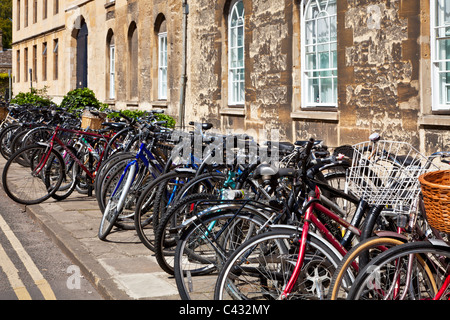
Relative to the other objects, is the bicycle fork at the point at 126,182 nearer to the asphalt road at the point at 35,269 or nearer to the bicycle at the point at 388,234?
the asphalt road at the point at 35,269

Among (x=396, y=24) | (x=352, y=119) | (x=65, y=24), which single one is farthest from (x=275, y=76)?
(x=65, y=24)

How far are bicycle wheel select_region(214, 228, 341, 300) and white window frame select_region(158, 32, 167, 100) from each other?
46.8ft

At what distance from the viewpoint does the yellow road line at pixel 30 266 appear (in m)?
5.59

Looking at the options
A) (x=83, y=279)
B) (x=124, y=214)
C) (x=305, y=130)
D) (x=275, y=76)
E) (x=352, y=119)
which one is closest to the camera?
(x=83, y=279)

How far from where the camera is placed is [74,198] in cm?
1044

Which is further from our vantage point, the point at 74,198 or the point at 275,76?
the point at 275,76

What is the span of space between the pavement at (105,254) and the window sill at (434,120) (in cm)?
404

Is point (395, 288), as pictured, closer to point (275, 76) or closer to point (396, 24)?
point (396, 24)

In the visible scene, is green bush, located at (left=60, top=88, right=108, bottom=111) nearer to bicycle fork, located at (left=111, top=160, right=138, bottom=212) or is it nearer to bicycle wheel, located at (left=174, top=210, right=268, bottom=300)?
bicycle fork, located at (left=111, top=160, right=138, bottom=212)

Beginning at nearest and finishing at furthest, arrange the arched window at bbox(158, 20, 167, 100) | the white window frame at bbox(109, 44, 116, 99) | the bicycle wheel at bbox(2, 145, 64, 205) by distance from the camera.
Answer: the bicycle wheel at bbox(2, 145, 64, 205) → the arched window at bbox(158, 20, 167, 100) → the white window frame at bbox(109, 44, 116, 99)

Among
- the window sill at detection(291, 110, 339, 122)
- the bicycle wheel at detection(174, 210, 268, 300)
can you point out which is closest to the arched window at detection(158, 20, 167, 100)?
the window sill at detection(291, 110, 339, 122)

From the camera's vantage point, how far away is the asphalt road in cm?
554

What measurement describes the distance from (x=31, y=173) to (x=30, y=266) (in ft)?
11.3

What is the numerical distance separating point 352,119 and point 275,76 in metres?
2.50
